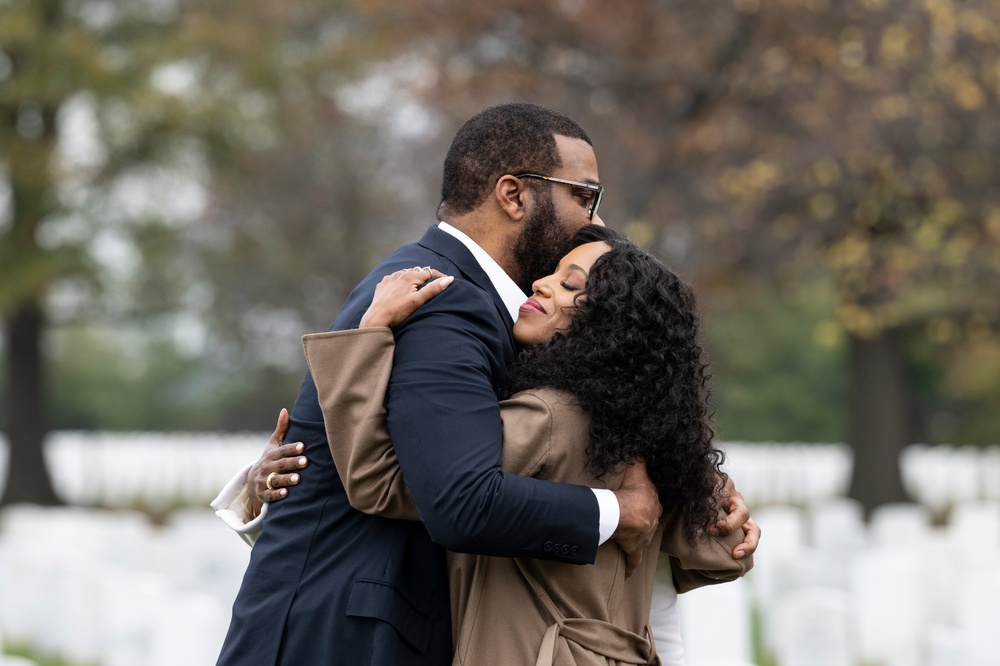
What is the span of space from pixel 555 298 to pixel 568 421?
0.33 m

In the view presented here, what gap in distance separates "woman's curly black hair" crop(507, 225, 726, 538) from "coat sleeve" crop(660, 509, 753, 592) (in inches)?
8.7

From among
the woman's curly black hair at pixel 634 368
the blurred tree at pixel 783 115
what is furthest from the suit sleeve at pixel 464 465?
the blurred tree at pixel 783 115

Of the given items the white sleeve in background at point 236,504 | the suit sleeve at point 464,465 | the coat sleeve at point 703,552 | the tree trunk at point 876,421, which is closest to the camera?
the suit sleeve at point 464,465

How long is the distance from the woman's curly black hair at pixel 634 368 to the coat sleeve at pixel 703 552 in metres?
0.22

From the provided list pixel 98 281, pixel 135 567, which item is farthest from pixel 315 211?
pixel 135 567

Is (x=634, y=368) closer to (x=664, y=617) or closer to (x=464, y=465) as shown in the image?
(x=464, y=465)

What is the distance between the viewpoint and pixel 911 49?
12.7 m

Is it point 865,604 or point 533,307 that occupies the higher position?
point 533,307

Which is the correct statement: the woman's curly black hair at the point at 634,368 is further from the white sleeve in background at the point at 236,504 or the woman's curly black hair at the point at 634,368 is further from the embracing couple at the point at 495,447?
the white sleeve in background at the point at 236,504

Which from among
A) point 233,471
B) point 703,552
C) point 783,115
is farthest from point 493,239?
point 233,471

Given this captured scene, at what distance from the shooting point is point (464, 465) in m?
2.55

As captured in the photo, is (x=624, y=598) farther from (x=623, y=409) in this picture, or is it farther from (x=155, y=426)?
(x=155, y=426)

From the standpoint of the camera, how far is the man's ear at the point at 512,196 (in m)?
3.01

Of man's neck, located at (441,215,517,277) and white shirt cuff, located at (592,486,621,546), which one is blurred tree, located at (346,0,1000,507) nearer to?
man's neck, located at (441,215,517,277)
